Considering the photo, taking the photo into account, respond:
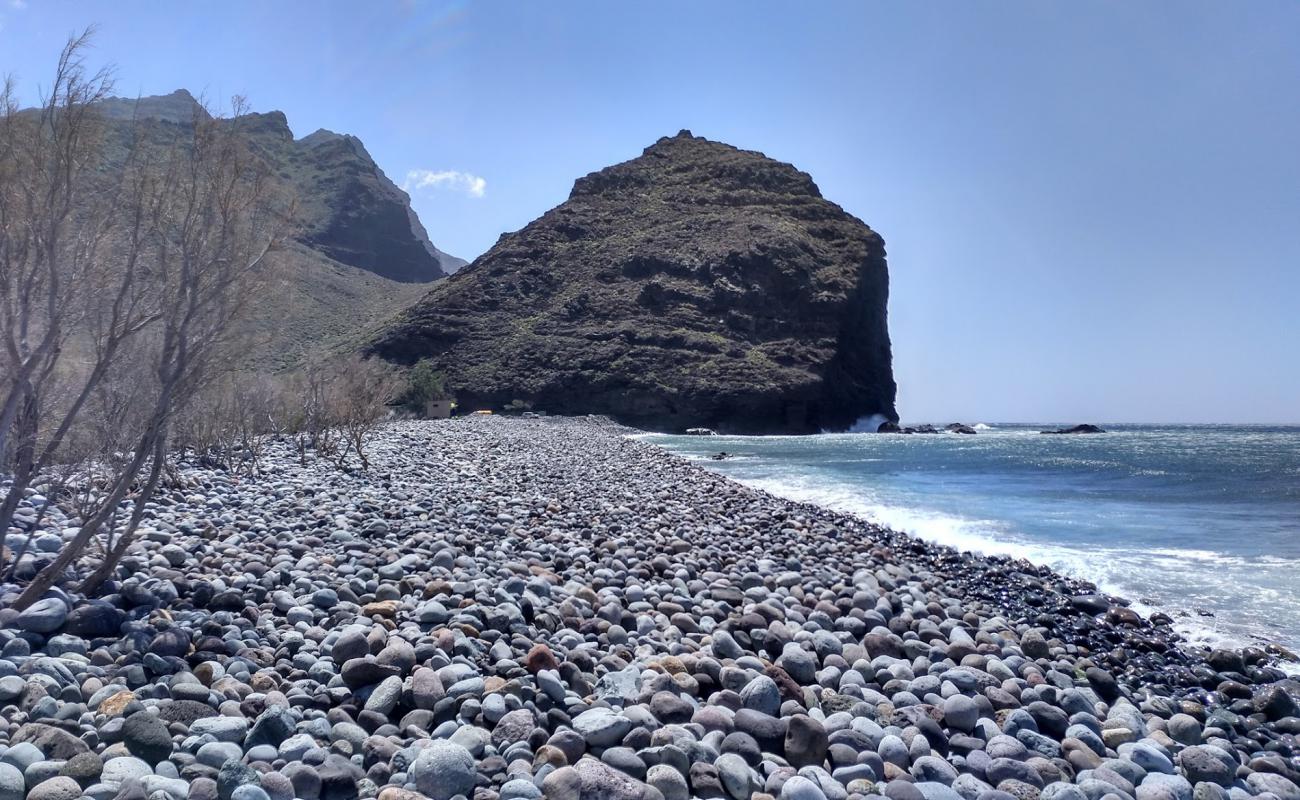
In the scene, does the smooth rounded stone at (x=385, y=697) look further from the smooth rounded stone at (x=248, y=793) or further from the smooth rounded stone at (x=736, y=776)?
the smooth rounded stone at (x=736, y=776)

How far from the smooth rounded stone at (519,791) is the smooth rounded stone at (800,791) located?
996mm

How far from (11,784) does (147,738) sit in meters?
0.44

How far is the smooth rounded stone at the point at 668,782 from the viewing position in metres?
3.14

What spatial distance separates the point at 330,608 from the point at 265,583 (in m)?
0.60

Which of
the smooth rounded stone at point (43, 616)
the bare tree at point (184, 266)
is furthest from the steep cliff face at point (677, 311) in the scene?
the smooth rounded stone at point (43, 616)

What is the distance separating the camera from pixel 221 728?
10.6 feet

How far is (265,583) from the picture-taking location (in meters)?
5.10

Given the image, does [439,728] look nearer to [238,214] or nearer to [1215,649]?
[238,214]

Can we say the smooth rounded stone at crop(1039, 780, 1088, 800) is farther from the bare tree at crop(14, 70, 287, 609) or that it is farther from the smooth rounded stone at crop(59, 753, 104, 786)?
the bare tree at crop(14, 70, 287, 609)

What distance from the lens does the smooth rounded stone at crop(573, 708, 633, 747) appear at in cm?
347

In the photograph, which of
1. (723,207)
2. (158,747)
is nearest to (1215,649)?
(158,747)

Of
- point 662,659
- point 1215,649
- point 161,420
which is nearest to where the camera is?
point 662,659

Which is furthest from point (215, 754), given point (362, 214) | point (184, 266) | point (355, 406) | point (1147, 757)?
point (362, 214)

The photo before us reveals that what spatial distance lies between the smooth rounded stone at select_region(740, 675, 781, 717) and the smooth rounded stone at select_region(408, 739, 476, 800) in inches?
60.6
